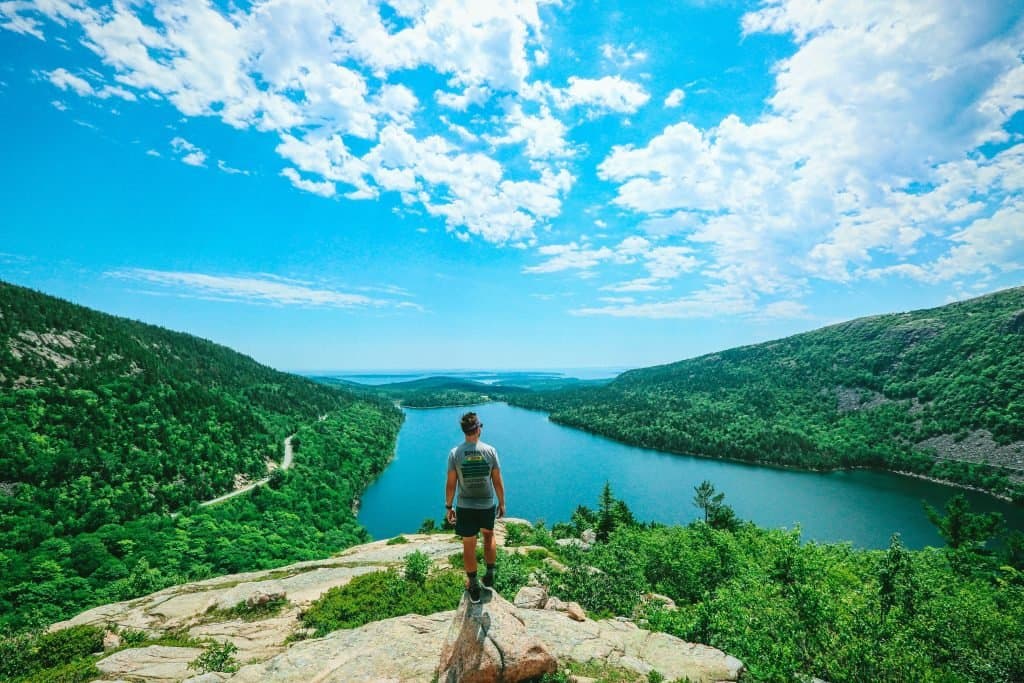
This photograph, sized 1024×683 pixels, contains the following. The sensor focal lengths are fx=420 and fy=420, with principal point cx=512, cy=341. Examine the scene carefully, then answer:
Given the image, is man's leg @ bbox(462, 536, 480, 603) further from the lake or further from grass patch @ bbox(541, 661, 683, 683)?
the lake

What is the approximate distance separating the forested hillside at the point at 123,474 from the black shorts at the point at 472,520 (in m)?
35.8

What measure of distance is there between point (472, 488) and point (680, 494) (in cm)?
12185

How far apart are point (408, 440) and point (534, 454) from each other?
207 ft

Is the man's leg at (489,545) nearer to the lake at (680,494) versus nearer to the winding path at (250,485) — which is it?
the lake at (680,494)

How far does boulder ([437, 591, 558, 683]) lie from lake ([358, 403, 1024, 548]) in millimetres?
93918

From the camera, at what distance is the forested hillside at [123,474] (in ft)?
187

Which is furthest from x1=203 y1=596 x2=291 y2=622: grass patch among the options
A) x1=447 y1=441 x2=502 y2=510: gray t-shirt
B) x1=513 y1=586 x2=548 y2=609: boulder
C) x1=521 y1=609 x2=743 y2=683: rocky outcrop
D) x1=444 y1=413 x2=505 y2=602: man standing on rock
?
x1=447 y1=441 x2=502 y2=510: gray t-shirt

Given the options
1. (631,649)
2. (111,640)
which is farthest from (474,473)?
(111,640)

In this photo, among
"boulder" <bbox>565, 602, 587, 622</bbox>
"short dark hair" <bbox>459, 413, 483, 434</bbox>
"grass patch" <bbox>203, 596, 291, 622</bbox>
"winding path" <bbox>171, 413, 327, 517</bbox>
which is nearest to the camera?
"short dark hair" <bbox>459, 413, 483, 434</bbox>

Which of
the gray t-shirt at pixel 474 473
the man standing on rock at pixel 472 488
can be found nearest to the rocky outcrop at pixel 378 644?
the man standing on rock at pixel 472 488

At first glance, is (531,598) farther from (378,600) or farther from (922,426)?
(922,426)

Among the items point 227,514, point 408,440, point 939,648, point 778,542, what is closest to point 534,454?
point 408,440

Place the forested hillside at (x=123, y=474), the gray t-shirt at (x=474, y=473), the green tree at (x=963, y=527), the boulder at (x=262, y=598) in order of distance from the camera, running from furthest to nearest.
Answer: the forested hillside at (x=123, y=474), the green tree at (x=963, y=527), the boulder at (x=262, y=598), the gray t-shirt at (x=474, y=473)

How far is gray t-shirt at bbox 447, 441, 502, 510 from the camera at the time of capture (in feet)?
29.7
